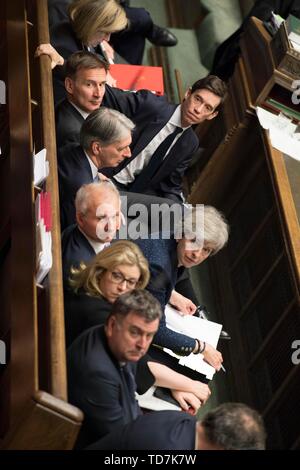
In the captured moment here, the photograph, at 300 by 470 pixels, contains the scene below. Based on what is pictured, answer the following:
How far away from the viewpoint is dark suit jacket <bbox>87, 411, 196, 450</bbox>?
1.97m

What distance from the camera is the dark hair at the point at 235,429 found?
1.96m

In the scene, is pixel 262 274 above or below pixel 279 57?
below

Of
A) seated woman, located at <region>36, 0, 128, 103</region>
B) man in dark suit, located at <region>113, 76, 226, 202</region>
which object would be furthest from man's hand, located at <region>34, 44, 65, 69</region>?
man in dark suit, located at <region>113, 76, 226, 202</region>

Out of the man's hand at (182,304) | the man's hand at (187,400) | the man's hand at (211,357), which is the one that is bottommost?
the man's hand at (187,400)

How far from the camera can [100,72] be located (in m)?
3.06

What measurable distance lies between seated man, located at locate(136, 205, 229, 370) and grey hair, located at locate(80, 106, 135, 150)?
39cm

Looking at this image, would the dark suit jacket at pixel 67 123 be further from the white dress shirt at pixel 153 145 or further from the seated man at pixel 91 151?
the white dress shirt at pixel 153 145

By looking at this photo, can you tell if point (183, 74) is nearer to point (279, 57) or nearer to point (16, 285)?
point (279, 57)

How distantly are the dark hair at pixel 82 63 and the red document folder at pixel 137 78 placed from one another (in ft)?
2.65

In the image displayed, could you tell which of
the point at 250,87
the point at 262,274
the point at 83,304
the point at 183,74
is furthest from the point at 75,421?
the point at 183,74

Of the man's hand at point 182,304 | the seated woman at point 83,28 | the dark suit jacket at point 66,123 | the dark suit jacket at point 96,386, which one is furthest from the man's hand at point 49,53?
the dark suit jacket at point 96,386

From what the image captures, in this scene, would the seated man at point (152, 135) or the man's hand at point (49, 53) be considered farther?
the seated man at point (152, 135)

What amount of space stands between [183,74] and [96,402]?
10.7 feet

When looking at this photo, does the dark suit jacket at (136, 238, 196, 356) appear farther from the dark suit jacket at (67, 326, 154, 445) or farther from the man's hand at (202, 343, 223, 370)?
the dark suit jacket at (67, 326, 154, 445)
